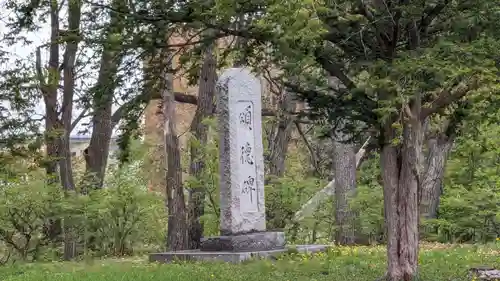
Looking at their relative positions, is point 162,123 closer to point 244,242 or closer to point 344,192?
point 344,192

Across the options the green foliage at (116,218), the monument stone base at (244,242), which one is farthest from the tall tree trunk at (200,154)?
the monument stone base at (244,242)

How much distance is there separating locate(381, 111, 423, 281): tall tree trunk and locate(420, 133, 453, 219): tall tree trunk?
8953mm

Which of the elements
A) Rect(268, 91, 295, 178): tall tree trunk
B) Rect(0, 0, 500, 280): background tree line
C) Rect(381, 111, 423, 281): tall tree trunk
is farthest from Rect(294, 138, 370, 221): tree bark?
Rect(381, 111, 423, 281): tall tree trunk

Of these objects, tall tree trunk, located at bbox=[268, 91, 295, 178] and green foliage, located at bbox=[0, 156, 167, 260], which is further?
tall tree trunk, located at bbox=[268, 91, 295, 178]

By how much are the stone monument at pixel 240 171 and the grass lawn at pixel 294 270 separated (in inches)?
42.5

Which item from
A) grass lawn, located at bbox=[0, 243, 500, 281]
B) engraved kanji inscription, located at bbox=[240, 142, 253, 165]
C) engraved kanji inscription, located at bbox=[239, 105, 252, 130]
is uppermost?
engraved kanji inscription, located at bbox=[239, 105, 252, 130]

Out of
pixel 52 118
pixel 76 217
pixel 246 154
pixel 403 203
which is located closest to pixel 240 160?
pixel 246 154

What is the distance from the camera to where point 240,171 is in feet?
47.1

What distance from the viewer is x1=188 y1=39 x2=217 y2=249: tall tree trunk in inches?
682

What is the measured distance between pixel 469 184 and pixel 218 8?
1400 centimetres

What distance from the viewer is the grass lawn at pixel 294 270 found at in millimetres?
10469

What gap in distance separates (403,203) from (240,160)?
571 centimetres

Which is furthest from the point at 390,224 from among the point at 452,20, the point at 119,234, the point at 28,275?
the point at 119,234

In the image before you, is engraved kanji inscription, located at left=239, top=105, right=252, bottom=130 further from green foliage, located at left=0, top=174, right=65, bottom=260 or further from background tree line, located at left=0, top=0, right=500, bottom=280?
green foliage, located at left=0, top=174, right=65, bottom=260
